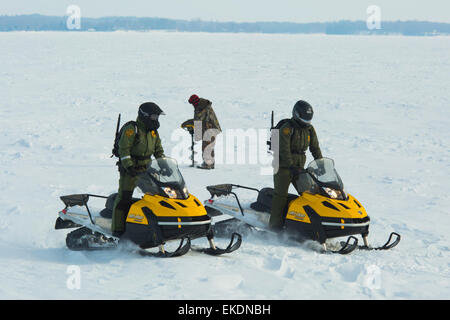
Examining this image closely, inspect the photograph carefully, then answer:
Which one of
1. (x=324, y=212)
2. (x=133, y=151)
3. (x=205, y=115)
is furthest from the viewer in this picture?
(x=205, y=115)

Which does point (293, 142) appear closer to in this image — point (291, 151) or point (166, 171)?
point (291, 151)

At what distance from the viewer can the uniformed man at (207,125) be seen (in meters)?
11.7

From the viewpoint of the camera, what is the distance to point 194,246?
6.44 m

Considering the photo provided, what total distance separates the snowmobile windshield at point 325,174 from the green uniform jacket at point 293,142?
210 mm

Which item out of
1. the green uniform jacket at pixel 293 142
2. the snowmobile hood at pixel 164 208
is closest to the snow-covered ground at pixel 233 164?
the snowmobile hood at pixel 164 208

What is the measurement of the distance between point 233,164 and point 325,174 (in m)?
6.34

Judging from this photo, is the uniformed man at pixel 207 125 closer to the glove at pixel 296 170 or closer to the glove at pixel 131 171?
the glove at pixel 296 170

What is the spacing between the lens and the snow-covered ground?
5285 millimetres

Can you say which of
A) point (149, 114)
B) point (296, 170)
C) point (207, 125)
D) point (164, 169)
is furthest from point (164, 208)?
point (207, 125)

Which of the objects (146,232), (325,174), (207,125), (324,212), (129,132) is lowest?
(146,232)

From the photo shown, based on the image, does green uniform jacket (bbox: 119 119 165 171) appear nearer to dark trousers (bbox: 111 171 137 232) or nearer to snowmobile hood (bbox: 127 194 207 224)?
dark trousers (bbox: 111 171 137 232)

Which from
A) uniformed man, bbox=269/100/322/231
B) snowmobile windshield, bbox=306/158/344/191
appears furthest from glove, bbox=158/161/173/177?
snowmobile windshield, bbox=306/158/344/191

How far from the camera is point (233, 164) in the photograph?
41.4ft
